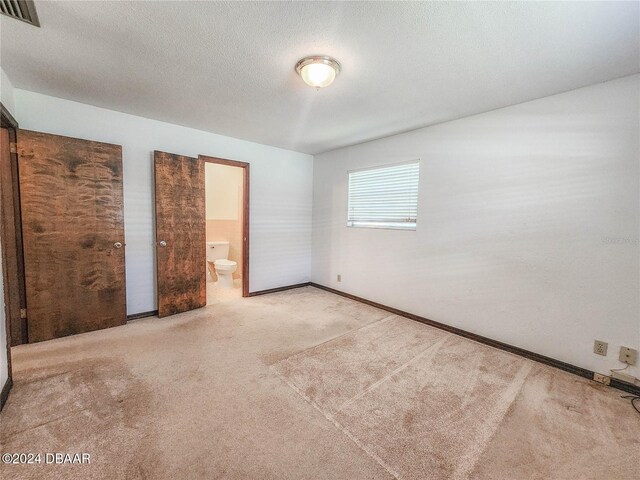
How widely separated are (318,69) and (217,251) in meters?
4.11

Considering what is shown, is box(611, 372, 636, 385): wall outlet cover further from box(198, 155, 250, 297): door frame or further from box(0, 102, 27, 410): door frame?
box(0, 102, 27, 410): door frame

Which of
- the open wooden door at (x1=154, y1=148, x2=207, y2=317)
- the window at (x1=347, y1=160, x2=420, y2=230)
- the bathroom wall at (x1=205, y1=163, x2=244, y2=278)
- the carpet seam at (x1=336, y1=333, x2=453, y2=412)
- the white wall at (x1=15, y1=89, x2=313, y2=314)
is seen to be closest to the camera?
the carpet seam at (x1=336, y1=333, x2=453, y2=412)

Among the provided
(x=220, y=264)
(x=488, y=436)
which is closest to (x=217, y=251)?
(x=220, y=264)

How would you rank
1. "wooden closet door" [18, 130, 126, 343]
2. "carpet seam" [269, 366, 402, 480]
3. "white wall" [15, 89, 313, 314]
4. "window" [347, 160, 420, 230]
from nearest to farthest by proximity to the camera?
"carpet seam" [269, 366, 402, 480]
"wooden closet door" [18, 130, 126, 343]
"white wall" [15, 89, 313, 314]
"window" [347, 160, 420, 230]

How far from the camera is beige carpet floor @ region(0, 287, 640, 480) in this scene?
54.8 inches

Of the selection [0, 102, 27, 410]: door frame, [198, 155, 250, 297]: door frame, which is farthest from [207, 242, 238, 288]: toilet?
[0, 102, 27, 410]: door frame

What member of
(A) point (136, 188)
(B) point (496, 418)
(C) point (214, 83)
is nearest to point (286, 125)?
(C) point (214, 83)

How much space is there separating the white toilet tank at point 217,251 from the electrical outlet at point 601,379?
207 inches

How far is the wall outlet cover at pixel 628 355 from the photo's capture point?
2.04m

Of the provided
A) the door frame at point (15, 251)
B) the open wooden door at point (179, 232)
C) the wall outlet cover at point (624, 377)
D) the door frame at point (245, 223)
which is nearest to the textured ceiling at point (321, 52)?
the door frame at point (15, 251)

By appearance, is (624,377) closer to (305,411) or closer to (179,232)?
(305,411)

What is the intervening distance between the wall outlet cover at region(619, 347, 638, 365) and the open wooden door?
4185mm

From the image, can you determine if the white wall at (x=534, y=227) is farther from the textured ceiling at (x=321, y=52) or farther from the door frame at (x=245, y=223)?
the door frame at (x=245, y=223)

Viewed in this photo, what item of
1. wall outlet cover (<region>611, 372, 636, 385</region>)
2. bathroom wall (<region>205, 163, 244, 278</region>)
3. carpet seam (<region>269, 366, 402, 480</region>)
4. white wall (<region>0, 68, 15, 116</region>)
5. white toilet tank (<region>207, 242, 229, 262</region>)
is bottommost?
carpet seam (<region>269, 366, 402, 480</region>)
